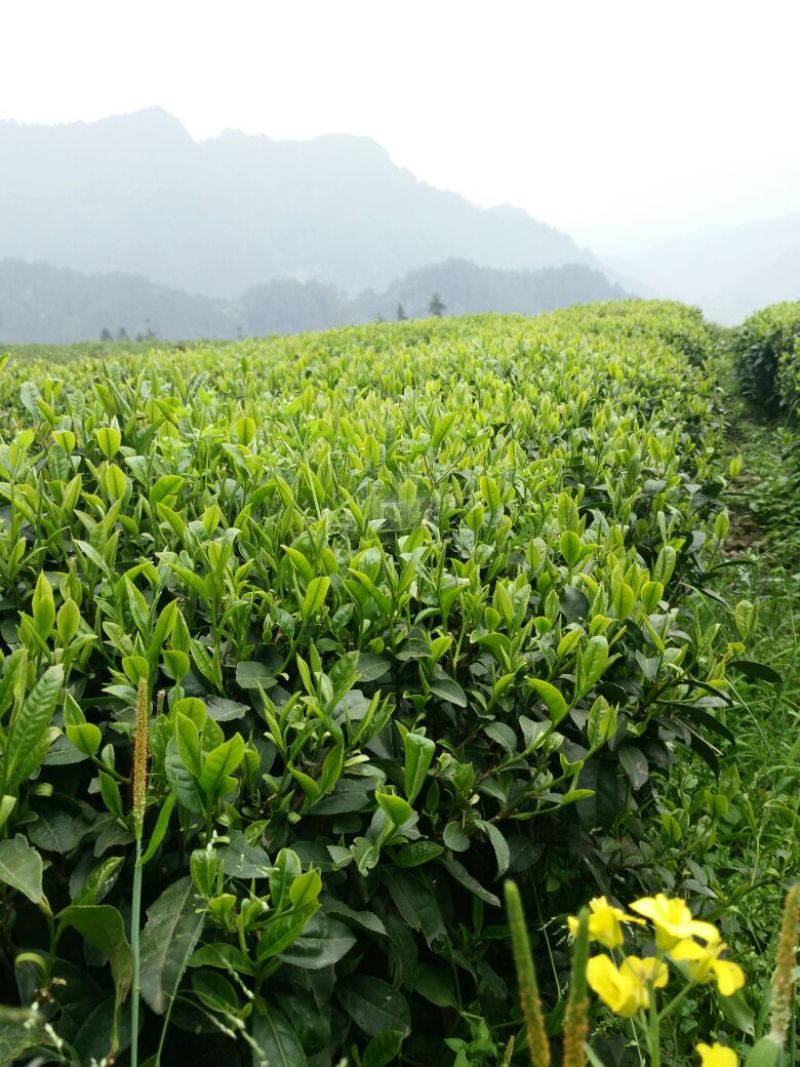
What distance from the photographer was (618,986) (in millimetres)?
579

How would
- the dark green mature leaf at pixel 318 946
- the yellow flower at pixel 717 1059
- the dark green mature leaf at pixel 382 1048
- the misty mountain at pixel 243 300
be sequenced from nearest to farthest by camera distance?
1. the yellow flower at pixel 717 1059
2. the dark green mature leaf at pixel 318 946
3. the dark green mature leaf at pixel 382 1048
4. the misty mountain at pixel 243 300

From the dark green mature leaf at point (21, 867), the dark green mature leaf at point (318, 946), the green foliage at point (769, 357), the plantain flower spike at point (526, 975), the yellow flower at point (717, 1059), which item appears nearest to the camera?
the plantain flower spike at point (526, 975)

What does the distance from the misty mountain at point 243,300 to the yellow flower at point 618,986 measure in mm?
177835

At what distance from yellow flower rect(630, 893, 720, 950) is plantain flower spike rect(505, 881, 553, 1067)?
0.12m

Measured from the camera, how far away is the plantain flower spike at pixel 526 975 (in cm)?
42

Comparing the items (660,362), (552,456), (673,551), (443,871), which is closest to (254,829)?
(443,871)

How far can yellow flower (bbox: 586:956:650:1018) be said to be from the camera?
1.86 ft

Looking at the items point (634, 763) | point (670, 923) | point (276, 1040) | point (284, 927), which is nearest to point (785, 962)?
point (670, 923)

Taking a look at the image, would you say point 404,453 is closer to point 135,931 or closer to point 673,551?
point 673,551

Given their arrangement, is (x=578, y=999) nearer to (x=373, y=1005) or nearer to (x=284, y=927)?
(x=284, y=927)

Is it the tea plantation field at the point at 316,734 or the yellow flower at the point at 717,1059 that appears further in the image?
the tea plantation field at the point at 316,734

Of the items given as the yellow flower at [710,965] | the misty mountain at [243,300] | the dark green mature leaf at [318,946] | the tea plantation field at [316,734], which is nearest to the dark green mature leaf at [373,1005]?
the tea plantation field at [316,734]

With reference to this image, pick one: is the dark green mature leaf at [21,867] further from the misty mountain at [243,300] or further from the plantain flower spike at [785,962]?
the misty mountain at [243,300]

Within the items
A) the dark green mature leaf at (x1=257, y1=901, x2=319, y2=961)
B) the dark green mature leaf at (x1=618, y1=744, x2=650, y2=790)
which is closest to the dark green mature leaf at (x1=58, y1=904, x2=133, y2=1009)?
the dark green mature leaf at (x1=257, y1=901, x2=319, y2=961)
